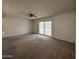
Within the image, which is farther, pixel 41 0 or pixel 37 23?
pixel 37 23

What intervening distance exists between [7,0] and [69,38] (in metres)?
Answer: 4.53

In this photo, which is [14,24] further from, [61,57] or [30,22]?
[61,57]

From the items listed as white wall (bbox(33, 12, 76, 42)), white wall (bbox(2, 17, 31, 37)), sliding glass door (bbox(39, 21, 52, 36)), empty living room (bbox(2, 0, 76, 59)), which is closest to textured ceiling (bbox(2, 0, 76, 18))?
empty living room (bbox(2, 0, 76, 59))

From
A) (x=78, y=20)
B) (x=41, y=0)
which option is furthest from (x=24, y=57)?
(x=78, y=20)

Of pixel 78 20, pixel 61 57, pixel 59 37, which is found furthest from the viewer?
pixel 59 37

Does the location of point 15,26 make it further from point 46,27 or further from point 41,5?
point 41,5

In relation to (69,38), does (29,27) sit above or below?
above

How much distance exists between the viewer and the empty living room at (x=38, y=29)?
13.8 feet

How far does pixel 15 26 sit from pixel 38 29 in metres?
3.65

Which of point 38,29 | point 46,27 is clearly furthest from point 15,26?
point 38,29

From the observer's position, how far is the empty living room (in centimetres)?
419

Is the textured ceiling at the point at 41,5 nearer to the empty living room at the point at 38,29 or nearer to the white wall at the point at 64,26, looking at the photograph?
the empty living room at the point at 38,29

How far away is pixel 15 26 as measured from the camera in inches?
415

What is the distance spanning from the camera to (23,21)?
12352mm
